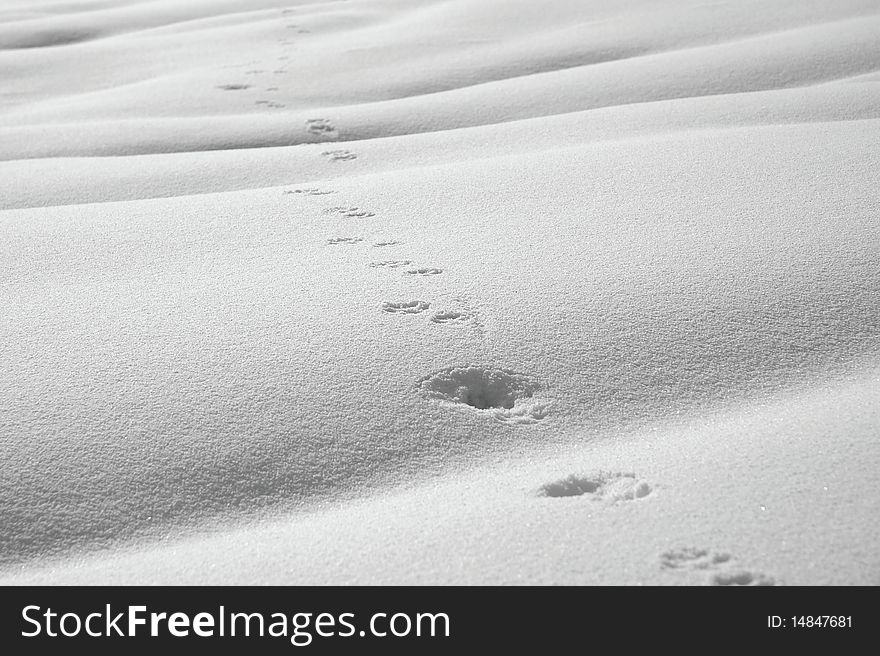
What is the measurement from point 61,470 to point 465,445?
0.71 m

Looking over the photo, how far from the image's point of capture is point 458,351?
5.83 ft

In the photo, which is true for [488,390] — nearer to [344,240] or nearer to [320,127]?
[344,240]

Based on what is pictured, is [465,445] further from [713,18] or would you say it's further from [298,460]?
[713,18]

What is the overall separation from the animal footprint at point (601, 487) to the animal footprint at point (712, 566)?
17 centimetres

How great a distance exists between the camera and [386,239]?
93.3 inches

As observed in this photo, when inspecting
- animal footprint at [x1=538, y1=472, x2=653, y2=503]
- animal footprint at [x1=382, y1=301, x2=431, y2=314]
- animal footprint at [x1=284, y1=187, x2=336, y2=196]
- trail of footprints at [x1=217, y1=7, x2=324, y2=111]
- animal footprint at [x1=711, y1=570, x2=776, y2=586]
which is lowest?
animal footprint at [x1=711, y1=570, x2=776, y2=586]

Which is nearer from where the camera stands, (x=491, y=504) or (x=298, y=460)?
(x=491, y=504)

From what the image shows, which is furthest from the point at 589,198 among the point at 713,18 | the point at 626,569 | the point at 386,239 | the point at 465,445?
the point at 713,18

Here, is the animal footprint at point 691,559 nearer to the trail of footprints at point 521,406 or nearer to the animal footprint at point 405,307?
the trail of footprints at point 521,406

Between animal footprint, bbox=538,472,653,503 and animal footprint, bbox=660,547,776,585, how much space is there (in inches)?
6.8

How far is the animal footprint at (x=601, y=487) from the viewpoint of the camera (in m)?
1.35

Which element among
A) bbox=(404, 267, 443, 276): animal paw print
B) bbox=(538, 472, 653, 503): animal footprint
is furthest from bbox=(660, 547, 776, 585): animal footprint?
bbox=(404, 267, 443, 276): animal paw print

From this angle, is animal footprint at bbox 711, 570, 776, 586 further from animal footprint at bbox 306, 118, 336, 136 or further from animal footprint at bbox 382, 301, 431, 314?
animal footprint at bbox 306, 118, 336, 136

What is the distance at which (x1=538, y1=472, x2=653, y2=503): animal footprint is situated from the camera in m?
1.35
